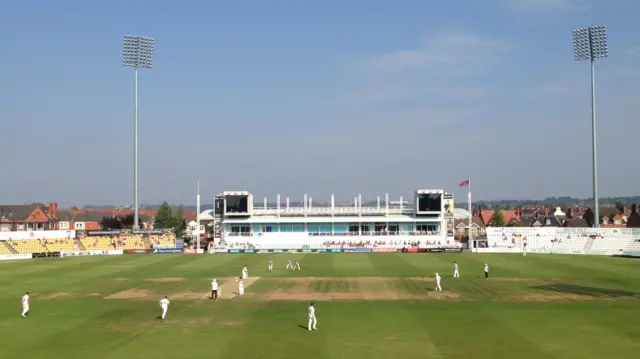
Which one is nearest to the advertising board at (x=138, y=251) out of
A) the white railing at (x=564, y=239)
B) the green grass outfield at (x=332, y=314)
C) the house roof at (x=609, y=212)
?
the green grass outfield at (x=332, y=314)

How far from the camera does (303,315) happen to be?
1203 inches

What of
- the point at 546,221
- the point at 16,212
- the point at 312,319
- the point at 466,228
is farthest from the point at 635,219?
the point at 16,212

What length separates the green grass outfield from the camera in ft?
76.0

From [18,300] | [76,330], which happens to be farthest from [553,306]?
[18,300]

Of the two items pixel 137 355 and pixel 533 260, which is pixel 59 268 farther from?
pixel 533 260

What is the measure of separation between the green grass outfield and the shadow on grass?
0.07 meters

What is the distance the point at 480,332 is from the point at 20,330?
→ 68.3 feet

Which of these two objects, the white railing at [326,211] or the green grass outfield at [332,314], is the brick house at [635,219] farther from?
the green grass outfield at [332,314]

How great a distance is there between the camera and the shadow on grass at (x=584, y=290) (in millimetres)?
37938

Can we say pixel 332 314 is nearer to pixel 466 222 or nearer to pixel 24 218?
pixel 24 218

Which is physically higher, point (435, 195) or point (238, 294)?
point (435, 195)

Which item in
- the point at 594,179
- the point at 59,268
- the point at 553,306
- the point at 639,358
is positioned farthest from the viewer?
the point at 594,179

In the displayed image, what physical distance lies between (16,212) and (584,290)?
104692 millimetres

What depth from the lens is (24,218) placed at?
11281 centimetres
